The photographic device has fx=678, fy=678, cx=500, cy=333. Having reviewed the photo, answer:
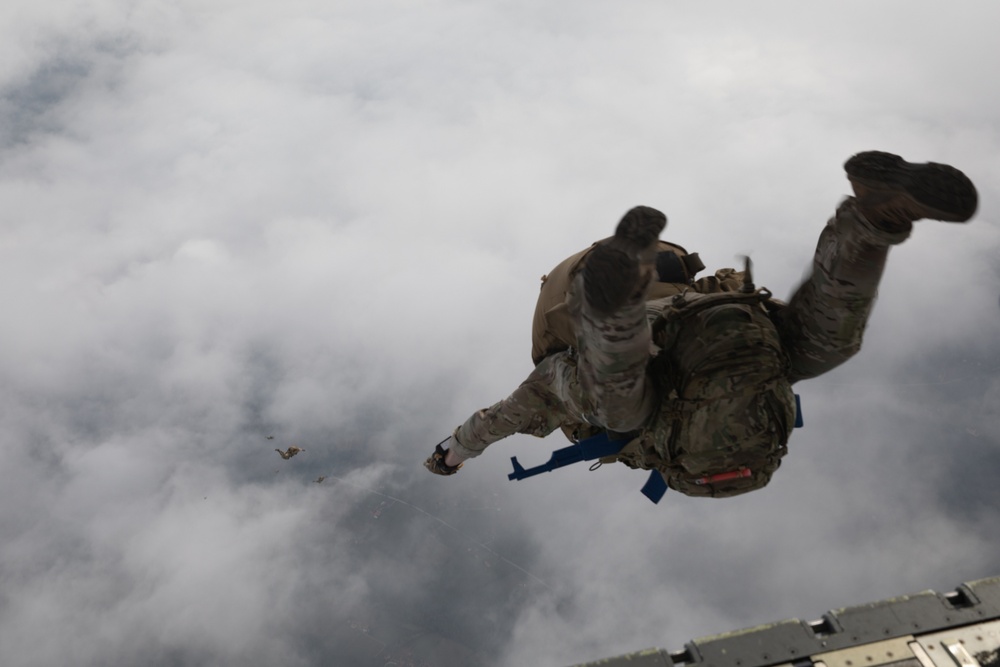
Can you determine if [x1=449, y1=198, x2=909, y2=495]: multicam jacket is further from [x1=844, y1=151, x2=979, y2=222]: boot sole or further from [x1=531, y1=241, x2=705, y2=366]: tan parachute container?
[x1=844, y1=151, x2=979, y2=222]: boot sole

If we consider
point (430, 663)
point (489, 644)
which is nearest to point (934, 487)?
point (489, 644)

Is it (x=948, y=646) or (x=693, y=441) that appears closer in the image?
(x=693, y=441)

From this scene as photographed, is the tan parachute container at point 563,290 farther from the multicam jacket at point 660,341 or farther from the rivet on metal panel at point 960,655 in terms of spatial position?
the rivet on metal panel at point 960,655

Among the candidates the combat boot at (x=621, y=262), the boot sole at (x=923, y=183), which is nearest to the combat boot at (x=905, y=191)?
the boot sole at (x=923, y=183)

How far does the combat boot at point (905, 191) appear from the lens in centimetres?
451

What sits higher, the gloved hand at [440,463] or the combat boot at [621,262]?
the combat boot at [621,262]

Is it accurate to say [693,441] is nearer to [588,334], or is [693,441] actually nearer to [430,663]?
[588,334]

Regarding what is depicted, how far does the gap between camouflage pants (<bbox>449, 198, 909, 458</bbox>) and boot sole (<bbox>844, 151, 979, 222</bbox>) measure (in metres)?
0.38

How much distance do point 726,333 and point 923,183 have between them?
65.2 inches

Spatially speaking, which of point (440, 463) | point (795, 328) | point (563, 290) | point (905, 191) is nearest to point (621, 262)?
point (905, 191)

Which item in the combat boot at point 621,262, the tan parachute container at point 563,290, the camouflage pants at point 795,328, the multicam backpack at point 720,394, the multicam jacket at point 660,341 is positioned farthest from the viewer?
the tan parachute container at point 563,290

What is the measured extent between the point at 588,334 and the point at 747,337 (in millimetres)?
1327

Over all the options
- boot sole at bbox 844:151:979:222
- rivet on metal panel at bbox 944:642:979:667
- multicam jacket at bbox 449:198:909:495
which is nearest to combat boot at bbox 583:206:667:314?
multicam jacket at bbox 449:198:909:495

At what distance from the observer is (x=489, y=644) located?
3376 inches
